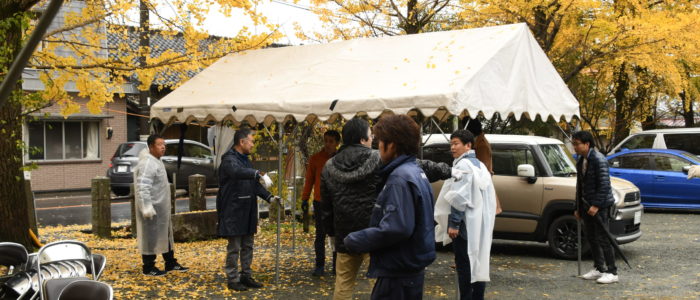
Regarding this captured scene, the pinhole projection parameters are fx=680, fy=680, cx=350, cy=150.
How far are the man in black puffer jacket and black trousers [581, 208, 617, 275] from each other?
122 inches

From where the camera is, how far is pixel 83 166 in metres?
25.0

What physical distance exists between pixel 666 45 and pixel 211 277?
11421 millimetres

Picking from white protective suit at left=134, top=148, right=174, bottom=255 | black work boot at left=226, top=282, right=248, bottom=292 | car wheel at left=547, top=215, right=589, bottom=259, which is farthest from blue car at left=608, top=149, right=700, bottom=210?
white protective suit at left=134, top=148, right=174, bottom=255

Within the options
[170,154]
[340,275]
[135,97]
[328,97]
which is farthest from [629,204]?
[135,97]

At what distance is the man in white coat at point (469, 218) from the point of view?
6156 mm

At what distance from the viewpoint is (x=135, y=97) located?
26703 millimetres

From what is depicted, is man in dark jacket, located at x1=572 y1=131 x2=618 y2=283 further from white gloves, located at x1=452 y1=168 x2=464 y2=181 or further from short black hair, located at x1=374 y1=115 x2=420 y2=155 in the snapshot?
short black hair, located at x1=374 y1=115 x2=420 y2=155

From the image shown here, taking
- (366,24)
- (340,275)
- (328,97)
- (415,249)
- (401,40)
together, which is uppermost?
(366,24)

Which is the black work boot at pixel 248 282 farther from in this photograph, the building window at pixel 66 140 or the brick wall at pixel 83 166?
the building window at pixel 66 140

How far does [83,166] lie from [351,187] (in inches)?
858

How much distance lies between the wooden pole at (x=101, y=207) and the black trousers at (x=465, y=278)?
24.3ft

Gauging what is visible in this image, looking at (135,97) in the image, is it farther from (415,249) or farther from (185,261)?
(415,249)

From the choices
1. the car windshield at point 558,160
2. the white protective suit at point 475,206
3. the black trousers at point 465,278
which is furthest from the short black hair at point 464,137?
the car windshield at point 558,160

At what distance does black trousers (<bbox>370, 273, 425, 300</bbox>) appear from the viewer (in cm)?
383
